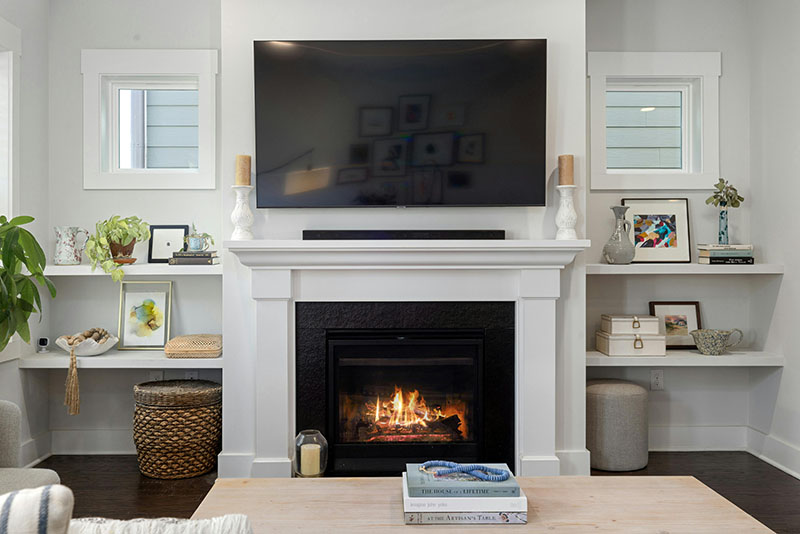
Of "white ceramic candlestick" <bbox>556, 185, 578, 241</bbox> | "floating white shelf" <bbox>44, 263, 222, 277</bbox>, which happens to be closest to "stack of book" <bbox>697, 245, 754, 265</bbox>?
"white ceramic candlestick" <bbox>556, 185, 578, 241</bbox>

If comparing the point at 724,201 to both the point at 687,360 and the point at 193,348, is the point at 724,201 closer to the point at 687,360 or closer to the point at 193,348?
the point at 687,360

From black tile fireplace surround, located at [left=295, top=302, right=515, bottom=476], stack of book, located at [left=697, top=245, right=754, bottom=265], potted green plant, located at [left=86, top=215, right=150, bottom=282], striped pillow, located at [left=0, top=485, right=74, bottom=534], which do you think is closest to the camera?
striped pillow, located at [left=0, top=485, right=74, bottom=534]

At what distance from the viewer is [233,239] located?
126 inches

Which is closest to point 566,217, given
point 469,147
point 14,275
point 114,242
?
point 469,147

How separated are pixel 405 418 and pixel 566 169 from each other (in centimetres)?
145

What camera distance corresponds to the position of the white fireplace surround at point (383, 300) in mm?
3182

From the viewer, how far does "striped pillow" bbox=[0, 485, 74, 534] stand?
77 centimetres

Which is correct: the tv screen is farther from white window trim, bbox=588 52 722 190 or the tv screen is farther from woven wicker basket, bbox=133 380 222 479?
woven wicker basket, bbox=133 380 222 479

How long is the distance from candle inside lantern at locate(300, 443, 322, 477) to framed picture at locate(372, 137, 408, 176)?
1.36 meters

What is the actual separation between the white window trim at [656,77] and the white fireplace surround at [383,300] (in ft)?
2.94

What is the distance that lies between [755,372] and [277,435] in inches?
106

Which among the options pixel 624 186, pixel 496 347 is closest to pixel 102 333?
pixel 496 347

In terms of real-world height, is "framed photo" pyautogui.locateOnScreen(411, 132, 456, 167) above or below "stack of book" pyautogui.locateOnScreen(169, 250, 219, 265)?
above

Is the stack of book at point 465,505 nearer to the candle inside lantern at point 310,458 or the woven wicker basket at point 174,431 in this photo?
the candle inside lantern at point 310,458
